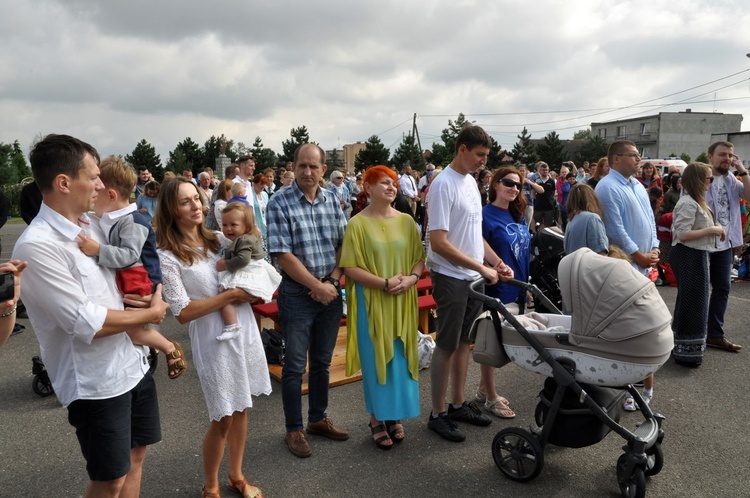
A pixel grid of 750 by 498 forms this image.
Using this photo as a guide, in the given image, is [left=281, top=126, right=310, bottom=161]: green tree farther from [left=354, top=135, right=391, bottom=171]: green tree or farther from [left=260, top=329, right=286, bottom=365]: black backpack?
[left=260, top=329, right=286, bottom=365]: black backpack

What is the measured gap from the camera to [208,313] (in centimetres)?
288

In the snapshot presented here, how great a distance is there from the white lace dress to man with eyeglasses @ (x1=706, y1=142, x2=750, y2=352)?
15.3 feet


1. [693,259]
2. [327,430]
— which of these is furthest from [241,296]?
[693,259]

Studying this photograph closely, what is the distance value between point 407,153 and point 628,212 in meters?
54.4

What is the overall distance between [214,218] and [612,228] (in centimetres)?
515

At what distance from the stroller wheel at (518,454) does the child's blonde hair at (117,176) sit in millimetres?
2523

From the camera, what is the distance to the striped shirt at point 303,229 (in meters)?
3.51

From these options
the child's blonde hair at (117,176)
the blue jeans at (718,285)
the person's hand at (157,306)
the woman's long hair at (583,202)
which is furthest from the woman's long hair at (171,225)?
the blue jeans at (718,285)

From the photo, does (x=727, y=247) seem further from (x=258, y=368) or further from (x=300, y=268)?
(x=258, y=368)

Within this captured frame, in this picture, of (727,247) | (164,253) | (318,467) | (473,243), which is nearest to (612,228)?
(473,243)

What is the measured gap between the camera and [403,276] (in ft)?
11.8

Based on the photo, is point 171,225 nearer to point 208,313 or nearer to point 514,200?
point 208,313

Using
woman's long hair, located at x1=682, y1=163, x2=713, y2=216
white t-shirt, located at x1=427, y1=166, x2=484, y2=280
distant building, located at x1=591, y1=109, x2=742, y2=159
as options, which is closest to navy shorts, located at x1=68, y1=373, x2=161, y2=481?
white t-shirt, located at x1=427, y1=166, x2=484, y2=280

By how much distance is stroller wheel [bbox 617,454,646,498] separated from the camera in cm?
297
